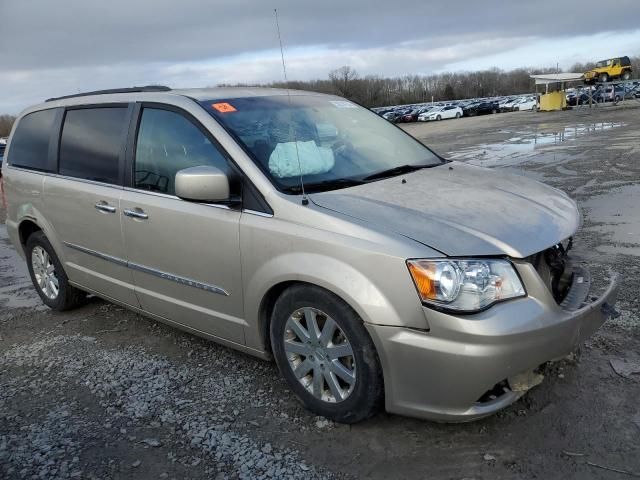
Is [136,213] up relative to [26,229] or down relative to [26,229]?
up

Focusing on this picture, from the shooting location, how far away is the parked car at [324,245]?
8.49 feet

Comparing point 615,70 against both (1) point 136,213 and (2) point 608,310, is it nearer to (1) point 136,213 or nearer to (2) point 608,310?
(2) point 608,310

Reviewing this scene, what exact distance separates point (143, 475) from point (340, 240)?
1469 mm

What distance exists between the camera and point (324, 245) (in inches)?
111

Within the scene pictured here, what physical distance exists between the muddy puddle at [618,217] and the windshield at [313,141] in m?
2.65

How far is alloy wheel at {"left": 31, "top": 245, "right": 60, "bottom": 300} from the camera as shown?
16.7 ft

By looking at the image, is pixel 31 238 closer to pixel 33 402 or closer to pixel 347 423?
pixel 33 402

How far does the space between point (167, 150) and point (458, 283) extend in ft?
6.97

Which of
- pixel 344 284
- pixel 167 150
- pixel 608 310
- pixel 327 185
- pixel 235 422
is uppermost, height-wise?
pixel 167 150

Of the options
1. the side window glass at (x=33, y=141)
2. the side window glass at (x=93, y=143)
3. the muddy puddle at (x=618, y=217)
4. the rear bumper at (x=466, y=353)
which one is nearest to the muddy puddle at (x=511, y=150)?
the muddy puddle at (x=618, y=217)

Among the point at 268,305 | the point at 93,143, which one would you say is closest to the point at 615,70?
the point at 93,143

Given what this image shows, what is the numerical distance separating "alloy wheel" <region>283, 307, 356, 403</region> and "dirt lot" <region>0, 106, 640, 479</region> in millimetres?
222

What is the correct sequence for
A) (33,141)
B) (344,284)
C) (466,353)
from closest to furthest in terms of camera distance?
1. (466,353)
2. (344,284)
3. (33,141)

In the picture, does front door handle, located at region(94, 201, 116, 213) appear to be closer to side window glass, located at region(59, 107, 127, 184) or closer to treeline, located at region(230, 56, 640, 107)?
side window glass, located at region(59, 107, 127, 184)
